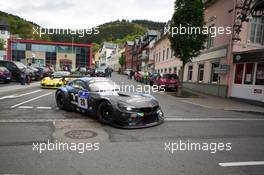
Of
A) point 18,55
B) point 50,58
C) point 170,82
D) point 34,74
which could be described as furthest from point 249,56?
point 18,55

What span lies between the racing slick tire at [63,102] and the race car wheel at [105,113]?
2029 millimetres

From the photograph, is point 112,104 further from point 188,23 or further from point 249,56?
point 249,56

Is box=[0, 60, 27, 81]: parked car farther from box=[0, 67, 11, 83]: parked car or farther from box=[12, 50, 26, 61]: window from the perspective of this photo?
box=[12, 50, 26, 61]: window

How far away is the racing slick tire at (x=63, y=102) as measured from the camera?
9.04 metres

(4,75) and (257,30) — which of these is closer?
(257,30)

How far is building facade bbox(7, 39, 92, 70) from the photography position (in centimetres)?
5953

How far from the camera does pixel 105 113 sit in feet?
24.2

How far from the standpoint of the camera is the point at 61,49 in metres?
61.3

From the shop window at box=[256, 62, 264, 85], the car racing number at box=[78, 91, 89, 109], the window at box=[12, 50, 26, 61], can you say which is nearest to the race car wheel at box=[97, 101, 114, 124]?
the car racing number at box=[78, 91, 89, 109]

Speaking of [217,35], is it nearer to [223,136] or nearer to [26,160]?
[223,136]

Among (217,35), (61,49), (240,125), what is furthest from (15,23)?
(240,125)

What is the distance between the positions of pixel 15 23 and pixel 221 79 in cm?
11588

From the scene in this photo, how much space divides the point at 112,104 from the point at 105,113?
53 cm

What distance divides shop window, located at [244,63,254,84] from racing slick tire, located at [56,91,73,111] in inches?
511
